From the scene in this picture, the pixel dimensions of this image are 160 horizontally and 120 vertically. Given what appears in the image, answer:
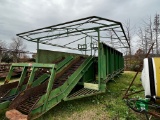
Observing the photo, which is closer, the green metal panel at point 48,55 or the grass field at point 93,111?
the grass field at point 93,111

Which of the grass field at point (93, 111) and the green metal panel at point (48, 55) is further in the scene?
the green metal panel at point (48, 55)

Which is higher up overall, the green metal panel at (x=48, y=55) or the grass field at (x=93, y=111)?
the green metal panel at (x=48, y=55)

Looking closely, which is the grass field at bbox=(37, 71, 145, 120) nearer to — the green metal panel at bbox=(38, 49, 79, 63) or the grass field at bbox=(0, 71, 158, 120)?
the grass field at bbox=(0, 71, 158, 120)

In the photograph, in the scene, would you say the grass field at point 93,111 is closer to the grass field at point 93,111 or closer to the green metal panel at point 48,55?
the grass field at point 93,111

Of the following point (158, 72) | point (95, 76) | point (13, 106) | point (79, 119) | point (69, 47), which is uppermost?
point (69, 47)

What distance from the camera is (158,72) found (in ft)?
10.3

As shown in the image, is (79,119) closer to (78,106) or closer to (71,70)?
(78,106)

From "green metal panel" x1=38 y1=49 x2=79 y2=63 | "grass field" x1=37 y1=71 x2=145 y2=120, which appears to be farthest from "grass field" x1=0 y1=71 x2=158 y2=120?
"green metal panel" x1=38 y1=49 x2=79 y2=63

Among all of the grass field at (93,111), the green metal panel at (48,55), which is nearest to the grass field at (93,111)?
the grass field at (93,111)

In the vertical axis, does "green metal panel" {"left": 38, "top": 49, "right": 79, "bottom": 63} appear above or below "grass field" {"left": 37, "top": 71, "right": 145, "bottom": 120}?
above

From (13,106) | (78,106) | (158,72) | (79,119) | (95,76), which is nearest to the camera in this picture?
(158,72)

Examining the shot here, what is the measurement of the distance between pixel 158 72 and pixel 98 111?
81.0 inches

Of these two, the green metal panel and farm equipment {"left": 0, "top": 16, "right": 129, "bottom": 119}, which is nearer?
farm equipment {"left": 0, "top": 16, "right": 129, "bottom": 119}

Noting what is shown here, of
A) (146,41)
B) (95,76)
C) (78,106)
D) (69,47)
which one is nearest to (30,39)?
(69,47)
